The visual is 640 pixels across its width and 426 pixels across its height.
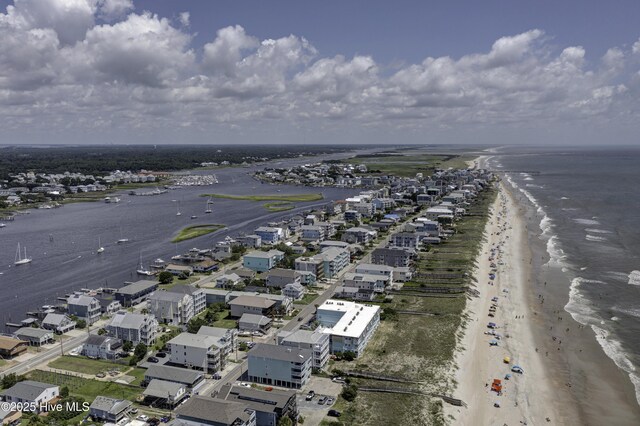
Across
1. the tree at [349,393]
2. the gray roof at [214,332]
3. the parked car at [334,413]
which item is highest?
the gray roof at [214,332]

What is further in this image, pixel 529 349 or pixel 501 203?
pixel 501 203

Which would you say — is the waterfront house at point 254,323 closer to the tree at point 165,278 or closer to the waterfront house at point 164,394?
the waterfront house at point 164,394

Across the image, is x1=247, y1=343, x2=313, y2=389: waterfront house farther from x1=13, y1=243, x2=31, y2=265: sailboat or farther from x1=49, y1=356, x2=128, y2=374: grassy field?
x1=13, y1=243, x2=31, y2=265: sailboat

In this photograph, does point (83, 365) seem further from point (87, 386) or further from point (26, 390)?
point (26, 390)

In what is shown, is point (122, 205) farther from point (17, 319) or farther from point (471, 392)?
point (471, 392)

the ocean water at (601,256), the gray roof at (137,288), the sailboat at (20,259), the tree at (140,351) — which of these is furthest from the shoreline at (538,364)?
the sailboat at (20,259)

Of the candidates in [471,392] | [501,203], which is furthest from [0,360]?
[501,203]
